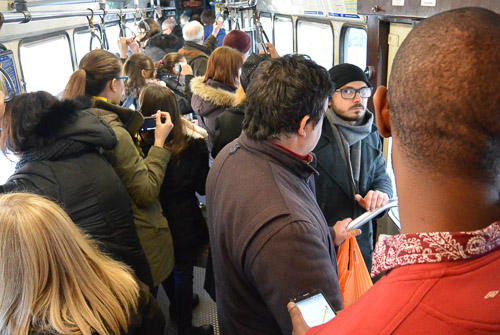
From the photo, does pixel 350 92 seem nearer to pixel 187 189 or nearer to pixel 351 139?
pixel 351 139

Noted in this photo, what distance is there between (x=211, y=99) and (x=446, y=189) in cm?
250

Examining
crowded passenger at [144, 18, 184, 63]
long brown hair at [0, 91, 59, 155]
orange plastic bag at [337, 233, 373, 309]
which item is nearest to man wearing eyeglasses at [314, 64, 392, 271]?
orange plastic bag at [337, 233, 373, 309]

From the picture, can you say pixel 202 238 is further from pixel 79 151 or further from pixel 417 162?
pixel 417 162

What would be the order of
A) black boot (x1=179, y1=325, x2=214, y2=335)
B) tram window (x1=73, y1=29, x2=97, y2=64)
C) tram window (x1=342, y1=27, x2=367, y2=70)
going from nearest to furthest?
black boot (x1=179, y1=325, x2=214, y2=335), tram window (x1=342, y1=27, x2=367, y2=70), tram window (x1=73, y1=29, x2=97, y2=64)

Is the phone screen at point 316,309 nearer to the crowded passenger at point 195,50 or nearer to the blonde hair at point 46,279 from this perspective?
the blonde hair at point 46,279

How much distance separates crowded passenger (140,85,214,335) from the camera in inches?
95.7

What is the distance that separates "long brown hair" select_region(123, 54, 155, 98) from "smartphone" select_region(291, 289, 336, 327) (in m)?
2.93

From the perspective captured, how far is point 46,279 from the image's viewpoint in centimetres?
128

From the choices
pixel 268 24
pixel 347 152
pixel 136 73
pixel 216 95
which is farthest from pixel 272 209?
pixel 268 24

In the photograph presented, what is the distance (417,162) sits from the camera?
71 centimetres

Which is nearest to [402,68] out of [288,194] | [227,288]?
[288,194]

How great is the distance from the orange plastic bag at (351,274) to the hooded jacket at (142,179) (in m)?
0.99

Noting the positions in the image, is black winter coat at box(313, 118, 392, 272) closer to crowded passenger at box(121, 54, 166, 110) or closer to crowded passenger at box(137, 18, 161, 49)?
crowded passenger at box(121, 54, 166, 110)

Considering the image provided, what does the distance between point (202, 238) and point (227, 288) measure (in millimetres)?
1189
